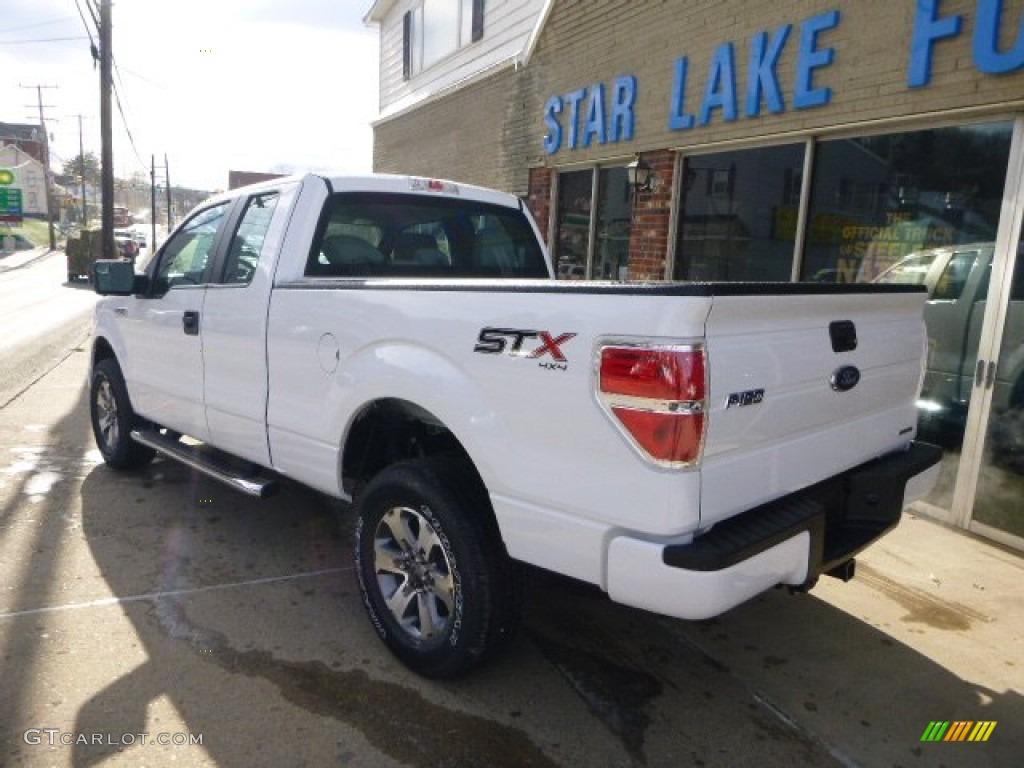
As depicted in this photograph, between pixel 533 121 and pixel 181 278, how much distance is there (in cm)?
613

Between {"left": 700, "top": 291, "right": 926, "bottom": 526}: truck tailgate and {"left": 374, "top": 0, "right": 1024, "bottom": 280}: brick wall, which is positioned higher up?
{"left": 374, "top": 0, "right": 1024, "bottom": 280}: brick wall

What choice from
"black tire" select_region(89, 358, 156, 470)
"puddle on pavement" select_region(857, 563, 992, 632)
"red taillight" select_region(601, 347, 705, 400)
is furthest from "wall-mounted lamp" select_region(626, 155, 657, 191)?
"red taillight" select_region(601, 347, 705, 400)

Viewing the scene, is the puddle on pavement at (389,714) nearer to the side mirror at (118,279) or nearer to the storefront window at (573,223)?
the side mirror at (118,279)

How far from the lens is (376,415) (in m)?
3.24

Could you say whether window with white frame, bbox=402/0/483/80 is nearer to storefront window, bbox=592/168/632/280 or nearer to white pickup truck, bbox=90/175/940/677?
storefront window, bbox=592/168/632/280

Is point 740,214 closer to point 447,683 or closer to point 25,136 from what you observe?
point 447,683

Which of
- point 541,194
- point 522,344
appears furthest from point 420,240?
point 541,194

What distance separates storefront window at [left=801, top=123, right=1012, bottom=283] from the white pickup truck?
7.01 ft

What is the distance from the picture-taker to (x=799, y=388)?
249 centimetres

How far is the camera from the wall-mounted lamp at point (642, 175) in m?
7.48

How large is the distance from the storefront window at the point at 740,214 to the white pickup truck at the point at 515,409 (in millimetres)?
3128

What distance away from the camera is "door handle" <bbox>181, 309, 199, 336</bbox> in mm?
4121

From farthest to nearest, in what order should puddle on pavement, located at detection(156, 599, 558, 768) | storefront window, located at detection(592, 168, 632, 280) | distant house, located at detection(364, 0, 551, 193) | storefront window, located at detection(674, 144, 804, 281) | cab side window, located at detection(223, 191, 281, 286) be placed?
distant house, located at detection(364, 0, 551, 193)
storefront window, located at detection(592, 168, 632, 280)
storefront window, located at detection(674, 144, 804, 281)
cab side window, located at detection(223, 191, 281, 286)
puddle on pavement, located at detection(156, 599, 558, 768)

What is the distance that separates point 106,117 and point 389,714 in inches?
798
